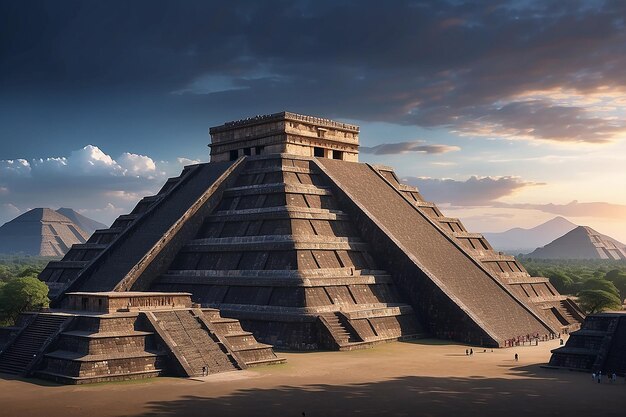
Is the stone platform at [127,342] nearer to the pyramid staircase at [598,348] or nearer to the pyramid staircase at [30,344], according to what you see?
the pyramid staircase at [30,344]

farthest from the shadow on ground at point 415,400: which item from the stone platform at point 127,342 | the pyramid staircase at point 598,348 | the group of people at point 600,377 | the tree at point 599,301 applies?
the tree at point 599,301

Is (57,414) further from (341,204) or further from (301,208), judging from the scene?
(341,204)

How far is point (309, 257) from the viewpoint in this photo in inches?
2208

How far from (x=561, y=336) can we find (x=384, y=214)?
19.2 meters

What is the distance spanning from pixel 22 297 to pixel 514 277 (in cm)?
4484

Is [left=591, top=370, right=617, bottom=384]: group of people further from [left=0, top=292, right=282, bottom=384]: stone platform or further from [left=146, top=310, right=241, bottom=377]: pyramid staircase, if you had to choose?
[left=146, top=310, right=241, bottom=377]: pyramid staircase

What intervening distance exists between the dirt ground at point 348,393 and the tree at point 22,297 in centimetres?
1759

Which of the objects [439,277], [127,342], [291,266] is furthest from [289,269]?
[127,342]

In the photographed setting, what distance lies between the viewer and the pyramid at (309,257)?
53.5 m

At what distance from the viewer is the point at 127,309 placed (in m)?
42.5

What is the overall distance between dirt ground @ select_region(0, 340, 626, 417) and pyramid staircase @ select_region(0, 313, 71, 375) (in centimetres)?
293

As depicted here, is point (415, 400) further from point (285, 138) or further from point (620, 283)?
point (620, 283)

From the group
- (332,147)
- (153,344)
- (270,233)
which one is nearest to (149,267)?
(270,233)

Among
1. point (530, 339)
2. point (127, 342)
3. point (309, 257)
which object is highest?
point (309, 257)
